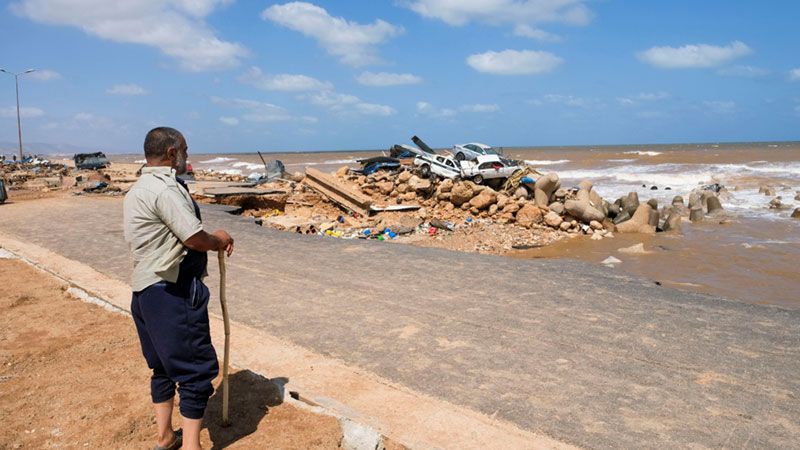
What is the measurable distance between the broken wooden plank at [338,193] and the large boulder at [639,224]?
7.49 meters

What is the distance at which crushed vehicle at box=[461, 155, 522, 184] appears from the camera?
760 inches

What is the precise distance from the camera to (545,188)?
18078 mm

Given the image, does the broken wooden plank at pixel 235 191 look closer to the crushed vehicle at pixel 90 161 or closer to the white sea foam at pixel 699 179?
the white sea foam at pixel 699 179

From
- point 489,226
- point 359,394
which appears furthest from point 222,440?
point 489,226

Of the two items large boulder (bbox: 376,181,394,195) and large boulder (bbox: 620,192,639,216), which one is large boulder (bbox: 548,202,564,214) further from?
large boulder (bbox: 376,181,394,195)

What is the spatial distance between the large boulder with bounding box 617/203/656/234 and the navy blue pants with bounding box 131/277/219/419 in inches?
587

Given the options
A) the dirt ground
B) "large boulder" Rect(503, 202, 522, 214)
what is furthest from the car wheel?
the dirt ground

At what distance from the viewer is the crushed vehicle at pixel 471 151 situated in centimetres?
2094

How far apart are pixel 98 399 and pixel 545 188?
15.8m

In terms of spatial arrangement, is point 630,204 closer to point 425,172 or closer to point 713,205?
point 713,205

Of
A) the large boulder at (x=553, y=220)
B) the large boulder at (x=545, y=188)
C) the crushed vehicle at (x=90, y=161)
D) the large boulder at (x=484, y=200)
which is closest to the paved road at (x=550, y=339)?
the large boulder at (x=553, y=220)

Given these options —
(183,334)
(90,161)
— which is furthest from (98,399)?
(90,161)

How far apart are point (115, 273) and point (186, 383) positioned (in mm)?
5493

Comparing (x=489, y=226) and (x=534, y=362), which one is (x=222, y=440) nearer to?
(x=534, y=362)
